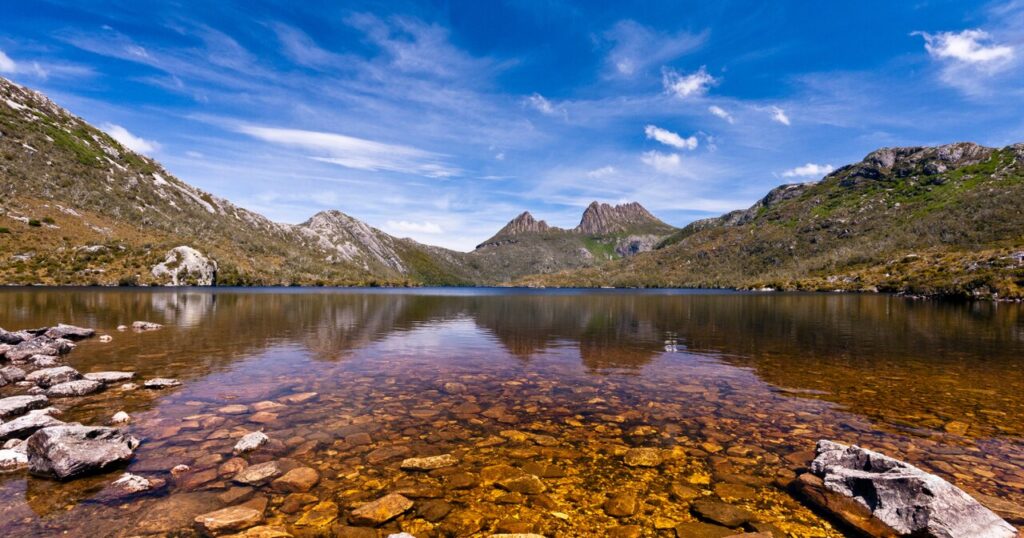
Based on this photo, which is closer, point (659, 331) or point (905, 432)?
point (905, 432)

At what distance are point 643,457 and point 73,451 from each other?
1647cm

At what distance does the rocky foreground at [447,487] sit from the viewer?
9406 mm

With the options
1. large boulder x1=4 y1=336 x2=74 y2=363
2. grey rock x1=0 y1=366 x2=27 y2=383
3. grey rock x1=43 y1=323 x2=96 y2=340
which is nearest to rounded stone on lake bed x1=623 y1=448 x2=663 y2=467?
grey rock x1=0 y1=366 x2=27 y2=383

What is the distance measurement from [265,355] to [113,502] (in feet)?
76.9

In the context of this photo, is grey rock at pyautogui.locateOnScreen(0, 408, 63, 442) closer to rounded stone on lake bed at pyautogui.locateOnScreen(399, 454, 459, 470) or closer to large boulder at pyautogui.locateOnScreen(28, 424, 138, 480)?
large boulder at pyautogui.locateOnScreen(28, 424, 138, 480)

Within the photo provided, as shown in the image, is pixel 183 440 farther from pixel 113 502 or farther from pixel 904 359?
pixel 904 359

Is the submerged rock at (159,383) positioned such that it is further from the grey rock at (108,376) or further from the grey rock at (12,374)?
the grey rock at (12,374)

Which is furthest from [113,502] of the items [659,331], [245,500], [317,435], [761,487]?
[659,331]

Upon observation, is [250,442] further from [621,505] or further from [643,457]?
[643,457]

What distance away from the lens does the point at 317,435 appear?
15.2m

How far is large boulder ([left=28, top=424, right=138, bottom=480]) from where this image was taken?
11.2 meters

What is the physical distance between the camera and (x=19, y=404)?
54.3 feet

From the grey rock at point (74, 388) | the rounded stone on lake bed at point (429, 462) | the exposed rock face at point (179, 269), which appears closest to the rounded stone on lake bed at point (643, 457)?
the rounded stone on lake bed at point (429, 462)

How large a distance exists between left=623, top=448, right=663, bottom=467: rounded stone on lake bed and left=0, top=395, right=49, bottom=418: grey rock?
887 inches
